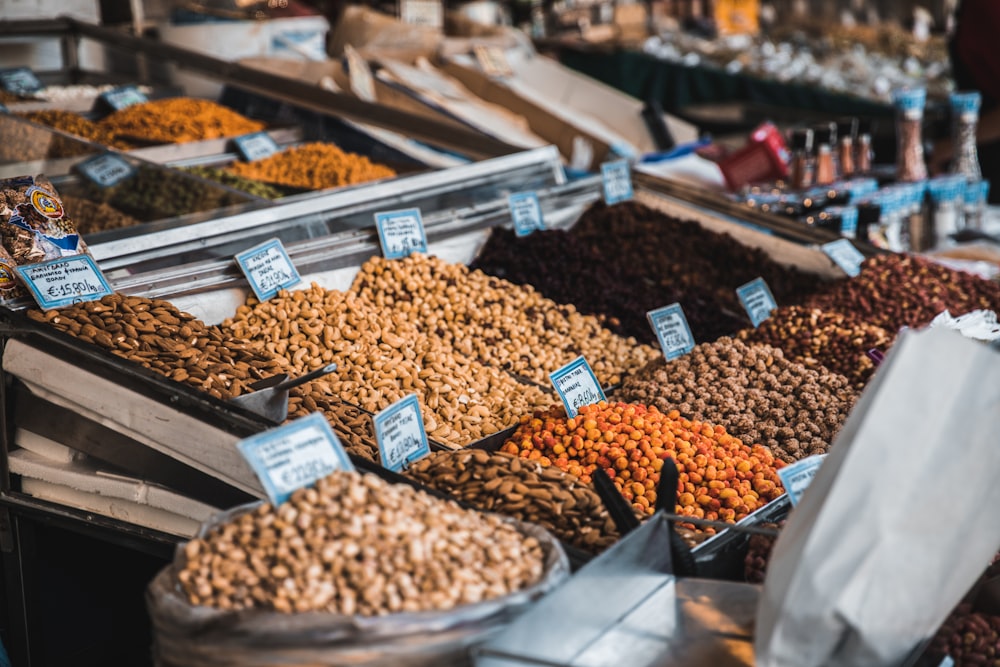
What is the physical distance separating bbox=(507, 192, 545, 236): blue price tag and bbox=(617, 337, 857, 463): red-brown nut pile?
2.76 feet

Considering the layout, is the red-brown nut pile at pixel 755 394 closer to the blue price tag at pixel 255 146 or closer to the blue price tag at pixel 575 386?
the blue price tag at pixel 575 386

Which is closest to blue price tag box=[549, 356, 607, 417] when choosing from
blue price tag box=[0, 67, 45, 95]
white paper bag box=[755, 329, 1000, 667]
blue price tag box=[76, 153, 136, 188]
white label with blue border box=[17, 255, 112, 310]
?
white paper bag box=[755, 329, 1000, 667]

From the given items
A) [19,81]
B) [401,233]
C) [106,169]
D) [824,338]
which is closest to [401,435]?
[401,233]

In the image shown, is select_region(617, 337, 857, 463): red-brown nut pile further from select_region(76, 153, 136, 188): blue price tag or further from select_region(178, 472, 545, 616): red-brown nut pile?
select_region(76, 153, 136, 188): blue price tag

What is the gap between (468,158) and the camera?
12.2ft

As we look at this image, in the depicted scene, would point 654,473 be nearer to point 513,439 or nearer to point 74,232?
point 513,439

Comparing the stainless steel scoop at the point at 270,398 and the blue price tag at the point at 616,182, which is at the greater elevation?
the stainless steel scoop at the point at 270,398

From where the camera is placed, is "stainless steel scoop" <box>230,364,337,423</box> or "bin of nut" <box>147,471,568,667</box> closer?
"bin of nut" <box>147,471,568,667</box>

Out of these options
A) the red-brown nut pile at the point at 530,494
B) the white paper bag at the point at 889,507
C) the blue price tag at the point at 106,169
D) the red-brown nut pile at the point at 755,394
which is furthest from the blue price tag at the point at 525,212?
the white paper bag at the point at 889,507

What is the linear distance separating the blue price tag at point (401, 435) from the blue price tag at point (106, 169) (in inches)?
65.5

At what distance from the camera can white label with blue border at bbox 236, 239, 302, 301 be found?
8.36ft

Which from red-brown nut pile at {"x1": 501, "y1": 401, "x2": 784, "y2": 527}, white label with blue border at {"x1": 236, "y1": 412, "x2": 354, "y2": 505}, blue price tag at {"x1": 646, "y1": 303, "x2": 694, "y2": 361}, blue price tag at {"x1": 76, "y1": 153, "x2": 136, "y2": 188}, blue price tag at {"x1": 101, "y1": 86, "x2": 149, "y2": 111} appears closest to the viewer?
white label with blue border at {"x1": 236, "y1": 412, "x2": 354, "y2": 505}

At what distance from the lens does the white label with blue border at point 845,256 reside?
10.8ft

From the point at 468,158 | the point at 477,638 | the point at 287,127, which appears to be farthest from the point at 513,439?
the point at 287,127
